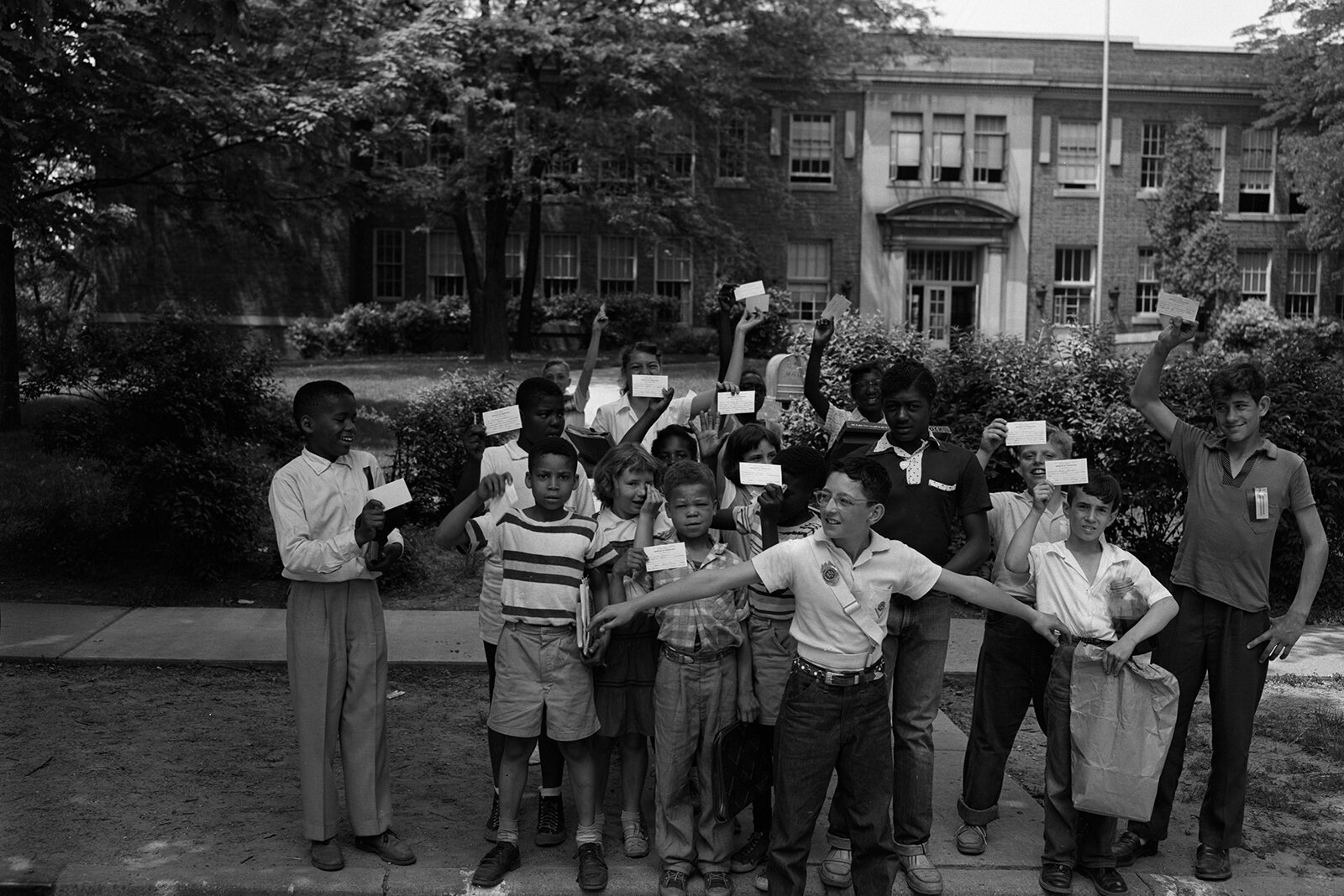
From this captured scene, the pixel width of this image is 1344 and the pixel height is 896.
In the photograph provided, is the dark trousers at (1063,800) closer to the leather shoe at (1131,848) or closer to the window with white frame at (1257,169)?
the leather shoe at (1131,848)

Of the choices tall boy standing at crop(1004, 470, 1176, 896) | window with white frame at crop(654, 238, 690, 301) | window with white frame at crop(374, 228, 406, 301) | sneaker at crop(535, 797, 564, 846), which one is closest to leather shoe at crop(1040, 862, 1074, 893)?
tall boy standing at crop(1004, 470, 1176, 896)

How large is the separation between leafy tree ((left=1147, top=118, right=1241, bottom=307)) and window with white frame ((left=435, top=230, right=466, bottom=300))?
64.3 feet

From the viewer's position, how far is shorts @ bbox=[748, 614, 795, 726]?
5027 millimetres

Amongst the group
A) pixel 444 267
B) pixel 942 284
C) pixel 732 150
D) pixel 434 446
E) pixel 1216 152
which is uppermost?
pixel 1216 152

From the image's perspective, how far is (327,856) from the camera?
493cm

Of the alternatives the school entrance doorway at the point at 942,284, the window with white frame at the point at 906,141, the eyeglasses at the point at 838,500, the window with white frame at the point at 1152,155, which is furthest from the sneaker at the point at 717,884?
the window with white frame at the point at 1152,155

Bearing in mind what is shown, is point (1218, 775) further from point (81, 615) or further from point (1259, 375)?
point (81, 615)

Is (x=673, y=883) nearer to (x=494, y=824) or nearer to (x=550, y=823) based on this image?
(x=550, y=823)

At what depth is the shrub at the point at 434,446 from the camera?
1054 centimetres

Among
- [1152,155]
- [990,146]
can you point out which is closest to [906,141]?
[990,146]

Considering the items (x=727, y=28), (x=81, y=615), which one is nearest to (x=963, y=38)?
(x=727, y=28)

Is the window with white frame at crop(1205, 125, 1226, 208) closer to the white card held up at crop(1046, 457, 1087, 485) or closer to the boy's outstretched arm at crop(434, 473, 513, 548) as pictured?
the white card held up at crop(1046, 457, 1087, 485)

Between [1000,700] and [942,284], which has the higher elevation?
[942,284]

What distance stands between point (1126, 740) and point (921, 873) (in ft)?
3.24
